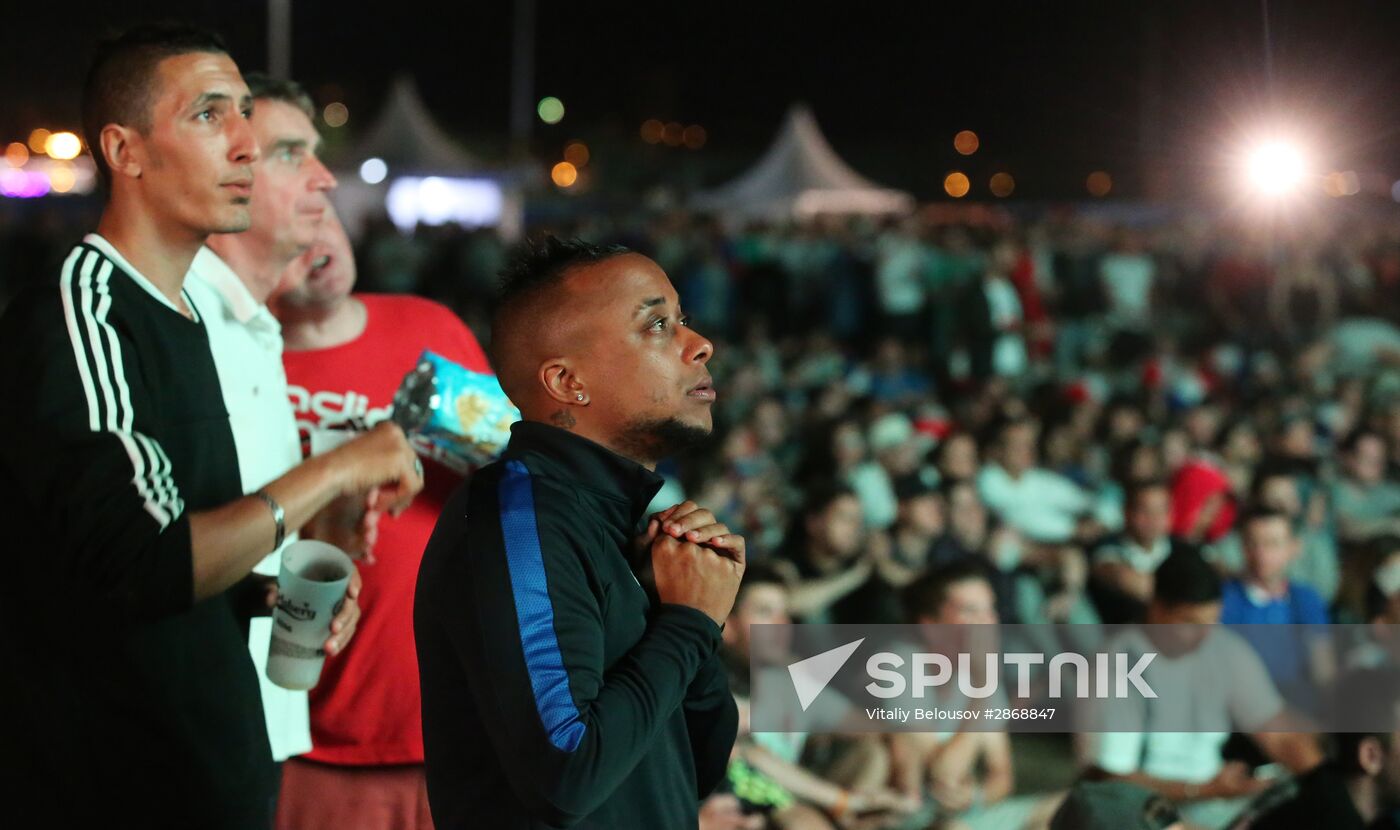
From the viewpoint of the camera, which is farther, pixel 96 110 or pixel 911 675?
pixel 911 675

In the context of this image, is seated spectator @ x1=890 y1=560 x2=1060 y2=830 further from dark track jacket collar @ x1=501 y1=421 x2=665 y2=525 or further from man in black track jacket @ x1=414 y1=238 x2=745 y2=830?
dark track jacket collar @ x1=501 y1=421 x2=665 y2=525

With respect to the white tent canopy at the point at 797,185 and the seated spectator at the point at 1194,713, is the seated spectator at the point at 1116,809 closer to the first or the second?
the seated spectator at the point at 1194,713

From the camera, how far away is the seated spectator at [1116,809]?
3.32 meters

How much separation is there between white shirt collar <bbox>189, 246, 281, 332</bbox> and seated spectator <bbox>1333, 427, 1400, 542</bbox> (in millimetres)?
6332

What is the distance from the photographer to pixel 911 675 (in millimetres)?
4199

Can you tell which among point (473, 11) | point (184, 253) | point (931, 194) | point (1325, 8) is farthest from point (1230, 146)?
point (473, 11)

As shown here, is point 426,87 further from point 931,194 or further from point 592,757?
point 592,757

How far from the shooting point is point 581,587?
168 centimetres

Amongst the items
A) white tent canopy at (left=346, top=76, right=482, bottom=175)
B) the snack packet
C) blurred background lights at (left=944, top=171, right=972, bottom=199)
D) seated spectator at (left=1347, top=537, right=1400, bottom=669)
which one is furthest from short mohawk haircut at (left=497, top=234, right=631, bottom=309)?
blurred background lights at (left=944, top=171, right=972, bottom=199)

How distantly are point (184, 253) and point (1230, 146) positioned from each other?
22.0 metres

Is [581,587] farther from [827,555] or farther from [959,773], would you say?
[827,555]

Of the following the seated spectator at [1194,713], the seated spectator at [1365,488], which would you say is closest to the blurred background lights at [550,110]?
the seated spectator at [1365,488]

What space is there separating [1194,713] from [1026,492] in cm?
330

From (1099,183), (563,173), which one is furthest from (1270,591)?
(563,173)
